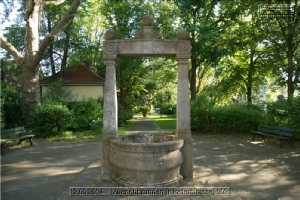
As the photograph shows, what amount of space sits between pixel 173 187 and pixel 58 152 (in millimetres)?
5767

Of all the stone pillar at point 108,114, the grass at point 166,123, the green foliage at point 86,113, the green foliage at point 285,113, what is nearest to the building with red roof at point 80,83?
the grass at point 166,123

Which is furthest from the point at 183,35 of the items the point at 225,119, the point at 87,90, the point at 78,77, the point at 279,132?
the point at 78,77

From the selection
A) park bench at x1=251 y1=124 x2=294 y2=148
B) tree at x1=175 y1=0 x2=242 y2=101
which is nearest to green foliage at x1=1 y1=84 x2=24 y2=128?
tree at x1=175 y1=0 x2=242 y2=101

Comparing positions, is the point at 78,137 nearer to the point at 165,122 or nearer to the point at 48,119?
the point at 48,119

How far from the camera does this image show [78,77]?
24188mm

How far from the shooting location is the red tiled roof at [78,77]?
2320 centimetres

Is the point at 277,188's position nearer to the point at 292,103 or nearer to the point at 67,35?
the point at 292,103

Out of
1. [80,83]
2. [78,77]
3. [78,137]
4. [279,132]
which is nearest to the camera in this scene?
[279,132]

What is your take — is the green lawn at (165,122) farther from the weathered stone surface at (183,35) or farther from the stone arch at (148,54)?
the weathered stone surface at (183,35)

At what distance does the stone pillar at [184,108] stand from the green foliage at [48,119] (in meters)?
8.75

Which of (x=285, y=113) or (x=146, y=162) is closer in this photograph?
(x=146, y=162)

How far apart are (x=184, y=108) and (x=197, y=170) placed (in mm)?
2003

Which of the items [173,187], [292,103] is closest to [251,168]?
[173,187]

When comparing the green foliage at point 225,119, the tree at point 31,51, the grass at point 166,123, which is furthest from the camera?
the grass at point 166,123
